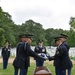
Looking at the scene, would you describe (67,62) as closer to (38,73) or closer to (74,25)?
(38,73)

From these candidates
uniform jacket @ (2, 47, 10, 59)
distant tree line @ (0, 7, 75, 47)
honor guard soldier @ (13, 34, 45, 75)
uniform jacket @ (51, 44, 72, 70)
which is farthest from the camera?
distant tree line @ (0, 7, 75, 47)

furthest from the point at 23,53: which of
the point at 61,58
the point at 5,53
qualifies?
the point at 5,53

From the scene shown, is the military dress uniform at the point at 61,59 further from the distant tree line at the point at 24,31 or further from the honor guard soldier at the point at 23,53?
the distant tree line at the point at 24,31

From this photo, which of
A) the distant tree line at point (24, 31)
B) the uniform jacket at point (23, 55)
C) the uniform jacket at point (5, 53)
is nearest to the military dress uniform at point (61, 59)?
the uniform jacket at point (23, 55)

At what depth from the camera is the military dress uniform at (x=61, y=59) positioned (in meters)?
10.7

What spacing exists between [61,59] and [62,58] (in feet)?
0.19

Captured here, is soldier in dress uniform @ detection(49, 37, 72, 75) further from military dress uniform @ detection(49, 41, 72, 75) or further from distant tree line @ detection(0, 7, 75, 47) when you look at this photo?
distant tree line @ detection(0, 7, 75, 47)

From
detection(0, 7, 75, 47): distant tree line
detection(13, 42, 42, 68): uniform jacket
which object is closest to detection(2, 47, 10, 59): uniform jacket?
detection(13, 42, 42, 68): uniform jacket

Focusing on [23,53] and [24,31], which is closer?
[23,53]

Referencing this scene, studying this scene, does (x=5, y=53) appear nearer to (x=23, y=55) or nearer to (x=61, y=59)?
(x=61, y=59)

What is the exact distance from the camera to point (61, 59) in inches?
436

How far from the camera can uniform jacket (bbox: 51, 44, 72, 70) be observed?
35.1 ft

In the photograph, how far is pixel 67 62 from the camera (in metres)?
11.2

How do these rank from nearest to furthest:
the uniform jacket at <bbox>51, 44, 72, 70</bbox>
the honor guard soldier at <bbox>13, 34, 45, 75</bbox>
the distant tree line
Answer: the honor guard soldier at <bbox>13, 34, 45, 75</bbox> → the uniform jacket at <bbox>51, 44, 72, 70</bbox> → the distant tree line
